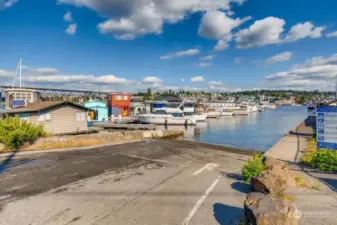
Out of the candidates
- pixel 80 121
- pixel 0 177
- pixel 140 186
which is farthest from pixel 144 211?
pixel 80 121

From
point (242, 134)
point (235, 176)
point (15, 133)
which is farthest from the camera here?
point (242, 134)

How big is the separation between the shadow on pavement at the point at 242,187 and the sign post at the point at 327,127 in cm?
512

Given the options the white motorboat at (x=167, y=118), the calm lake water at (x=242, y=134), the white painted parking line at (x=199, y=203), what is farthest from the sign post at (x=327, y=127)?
the white motorboat at (x=167, y=118)

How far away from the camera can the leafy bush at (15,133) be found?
43.8 ft

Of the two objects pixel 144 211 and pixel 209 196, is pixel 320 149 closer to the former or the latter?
pixel 209 196

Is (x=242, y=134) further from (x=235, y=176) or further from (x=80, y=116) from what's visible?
(x=235, y=176)

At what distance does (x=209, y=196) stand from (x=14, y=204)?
5699mm

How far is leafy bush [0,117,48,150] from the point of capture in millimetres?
13358

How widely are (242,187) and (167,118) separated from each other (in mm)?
42226

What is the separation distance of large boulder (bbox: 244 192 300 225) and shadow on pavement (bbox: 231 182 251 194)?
280cm

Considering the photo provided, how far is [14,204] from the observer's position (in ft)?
20.1

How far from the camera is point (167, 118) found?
4966cm

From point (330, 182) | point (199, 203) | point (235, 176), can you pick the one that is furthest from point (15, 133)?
point (330, 182)

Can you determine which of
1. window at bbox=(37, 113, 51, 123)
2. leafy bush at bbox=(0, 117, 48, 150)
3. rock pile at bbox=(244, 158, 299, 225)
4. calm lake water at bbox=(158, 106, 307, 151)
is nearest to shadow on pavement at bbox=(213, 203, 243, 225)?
rock pile at bbox=(244, 158, 299, 225)
